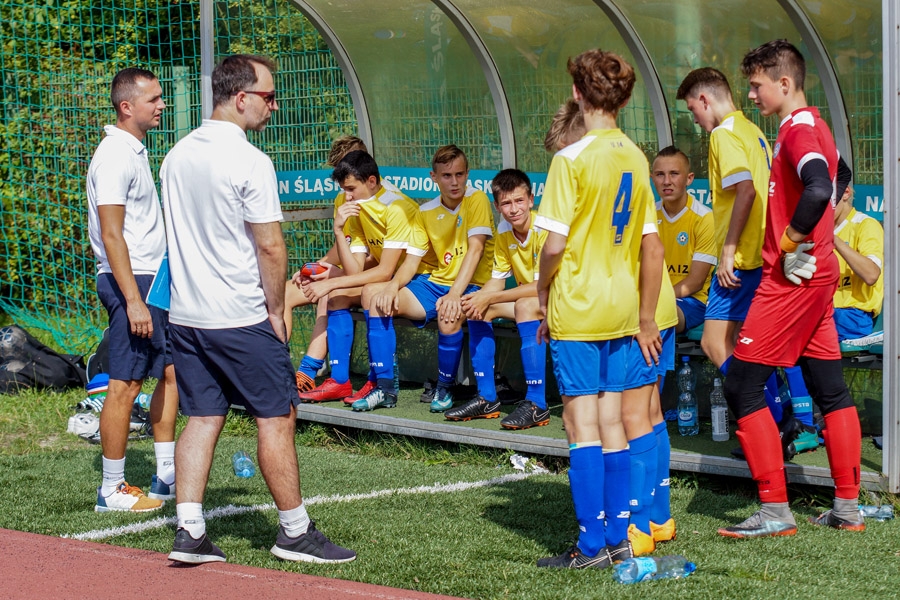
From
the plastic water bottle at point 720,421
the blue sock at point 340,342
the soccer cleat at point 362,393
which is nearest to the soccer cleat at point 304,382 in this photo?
the blue sock at point 340,342

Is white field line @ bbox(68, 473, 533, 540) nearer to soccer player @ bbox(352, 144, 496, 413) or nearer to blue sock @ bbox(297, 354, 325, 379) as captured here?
soccer player @ bbox(352, 144, 496, 413)

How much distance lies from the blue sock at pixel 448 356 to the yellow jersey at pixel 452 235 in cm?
43

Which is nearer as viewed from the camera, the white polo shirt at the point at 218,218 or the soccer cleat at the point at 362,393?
the white polo shirt at the point at 218,218

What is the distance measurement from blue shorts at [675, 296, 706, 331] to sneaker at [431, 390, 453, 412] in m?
1.52

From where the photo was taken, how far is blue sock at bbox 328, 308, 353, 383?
23.8ft

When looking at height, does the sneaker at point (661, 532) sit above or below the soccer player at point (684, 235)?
below

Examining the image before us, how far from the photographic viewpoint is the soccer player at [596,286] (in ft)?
12.8

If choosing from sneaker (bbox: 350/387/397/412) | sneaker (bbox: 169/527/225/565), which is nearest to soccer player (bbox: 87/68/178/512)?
sneaker (bbox: 169/527/225/565)

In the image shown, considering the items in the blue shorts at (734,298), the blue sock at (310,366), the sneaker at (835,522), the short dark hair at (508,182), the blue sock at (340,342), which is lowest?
the sneaker at (835,522)

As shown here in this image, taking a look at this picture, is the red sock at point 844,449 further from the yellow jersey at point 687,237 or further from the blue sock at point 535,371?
the blue sock at point 535,371

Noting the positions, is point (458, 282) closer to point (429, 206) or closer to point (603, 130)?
point (429, 206)

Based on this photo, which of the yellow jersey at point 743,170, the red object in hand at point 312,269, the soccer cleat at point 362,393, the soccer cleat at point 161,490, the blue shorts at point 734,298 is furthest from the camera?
the red object in hand at point 312,269

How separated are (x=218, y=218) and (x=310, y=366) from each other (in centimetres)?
348

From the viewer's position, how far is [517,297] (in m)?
6.70
